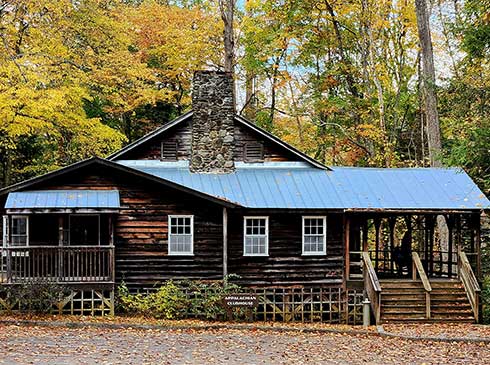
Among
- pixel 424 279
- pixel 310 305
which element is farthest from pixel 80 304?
pixel 424 279

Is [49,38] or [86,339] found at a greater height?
[49,38]

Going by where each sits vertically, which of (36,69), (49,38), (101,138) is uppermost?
(49,38)

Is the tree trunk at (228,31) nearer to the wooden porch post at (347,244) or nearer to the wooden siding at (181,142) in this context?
the wooden siding at (181,142)

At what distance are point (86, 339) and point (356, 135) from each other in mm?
23744

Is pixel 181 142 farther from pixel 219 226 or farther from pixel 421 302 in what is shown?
pixel 421 302

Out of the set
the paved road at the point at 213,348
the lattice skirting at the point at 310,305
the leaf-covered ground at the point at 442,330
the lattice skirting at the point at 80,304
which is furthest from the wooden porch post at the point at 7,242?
the leaf-covered ground at the point at 442,330

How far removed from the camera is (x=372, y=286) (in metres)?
21.4

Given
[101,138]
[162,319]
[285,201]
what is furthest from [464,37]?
[101,138]

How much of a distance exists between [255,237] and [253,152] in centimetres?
380

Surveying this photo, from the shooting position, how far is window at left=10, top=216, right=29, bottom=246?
71.1ft

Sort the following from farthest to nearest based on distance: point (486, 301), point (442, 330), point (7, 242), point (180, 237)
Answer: point (486, 301)
point (180, 237)
point (7, 242)
point (442, 330)

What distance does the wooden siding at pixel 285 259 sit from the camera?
2248 centimetres

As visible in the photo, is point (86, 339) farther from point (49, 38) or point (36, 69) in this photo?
point (49, 38)

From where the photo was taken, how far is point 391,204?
2266cm
